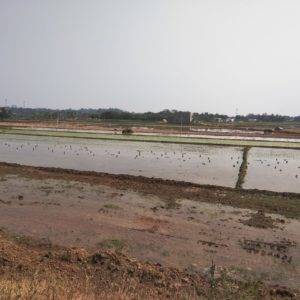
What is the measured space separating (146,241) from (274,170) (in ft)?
40.0

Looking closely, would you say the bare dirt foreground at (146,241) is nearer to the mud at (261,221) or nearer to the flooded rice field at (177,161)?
the mud at (261,221)

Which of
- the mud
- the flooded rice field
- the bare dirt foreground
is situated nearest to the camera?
the bare dirt foreground

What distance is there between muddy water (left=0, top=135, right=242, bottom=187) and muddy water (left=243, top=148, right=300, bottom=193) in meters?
0.72

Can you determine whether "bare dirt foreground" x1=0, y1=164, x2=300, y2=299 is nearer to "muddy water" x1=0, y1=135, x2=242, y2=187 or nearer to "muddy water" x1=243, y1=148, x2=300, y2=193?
"muddy water" x1=243, y1=148, x2=300, y2=193

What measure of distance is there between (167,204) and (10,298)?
785cm

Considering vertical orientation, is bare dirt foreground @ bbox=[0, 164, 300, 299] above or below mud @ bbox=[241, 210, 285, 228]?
below

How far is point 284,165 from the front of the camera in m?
21.9

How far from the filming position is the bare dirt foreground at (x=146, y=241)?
6707 millimetres

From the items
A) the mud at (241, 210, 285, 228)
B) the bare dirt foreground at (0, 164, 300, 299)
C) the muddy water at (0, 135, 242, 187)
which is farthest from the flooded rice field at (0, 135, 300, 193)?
the mud at (241, 210, 285, 228)

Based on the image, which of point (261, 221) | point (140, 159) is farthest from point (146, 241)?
point (140, 159)

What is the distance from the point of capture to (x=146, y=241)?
30.1 feet

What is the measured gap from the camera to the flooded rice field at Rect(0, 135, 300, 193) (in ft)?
57.0

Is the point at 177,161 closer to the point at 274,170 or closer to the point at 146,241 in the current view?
the point at 274,170

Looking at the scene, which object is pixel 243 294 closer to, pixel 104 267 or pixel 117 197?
pixel 104 267
